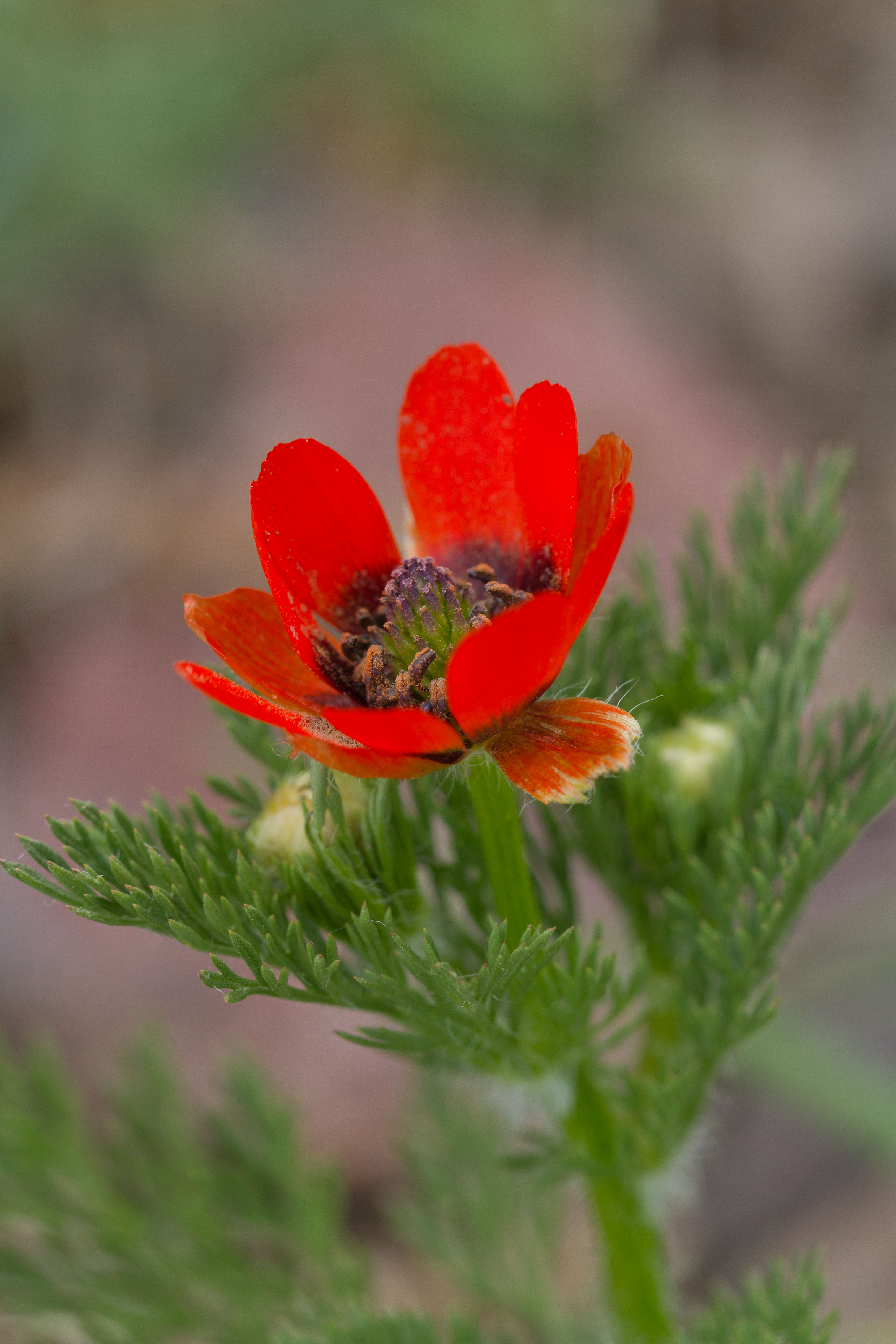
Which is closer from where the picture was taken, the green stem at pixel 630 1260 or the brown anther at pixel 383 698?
the brown anther at pixel 383 698

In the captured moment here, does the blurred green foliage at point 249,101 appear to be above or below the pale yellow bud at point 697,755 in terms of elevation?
above

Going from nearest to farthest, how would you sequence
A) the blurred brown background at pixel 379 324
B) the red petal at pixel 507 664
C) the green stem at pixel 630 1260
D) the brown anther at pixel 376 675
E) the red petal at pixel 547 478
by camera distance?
the red petal at pixel 507 664 → the red petal at pixel 547 478 → the brown anther at pixel 376 675 → the green stem at pixel 630 1260 → the blurred brown background at pixel 379 324

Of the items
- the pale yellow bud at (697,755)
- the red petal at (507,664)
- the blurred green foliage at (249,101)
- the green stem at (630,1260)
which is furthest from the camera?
the blurred green foliage at (249,101)

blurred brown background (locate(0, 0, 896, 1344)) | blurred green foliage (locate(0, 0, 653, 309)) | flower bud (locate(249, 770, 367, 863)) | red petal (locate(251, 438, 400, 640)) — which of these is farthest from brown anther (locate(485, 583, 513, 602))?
blurred green foliage (locate(0, 0, 653, 309))

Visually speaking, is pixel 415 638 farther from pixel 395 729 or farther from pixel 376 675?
pixel 395 729

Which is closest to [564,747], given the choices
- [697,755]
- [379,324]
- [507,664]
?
[507,664]

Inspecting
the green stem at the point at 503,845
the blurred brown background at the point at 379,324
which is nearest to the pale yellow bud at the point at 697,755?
the green stem at the point at 503,845

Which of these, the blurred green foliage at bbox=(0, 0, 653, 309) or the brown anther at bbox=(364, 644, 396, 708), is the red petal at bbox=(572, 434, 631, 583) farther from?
the blurred green foliage at bbox=(0, 0, 653, 309)

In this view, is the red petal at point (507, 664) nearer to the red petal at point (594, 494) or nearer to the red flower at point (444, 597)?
the red flower at point (444, 597)
